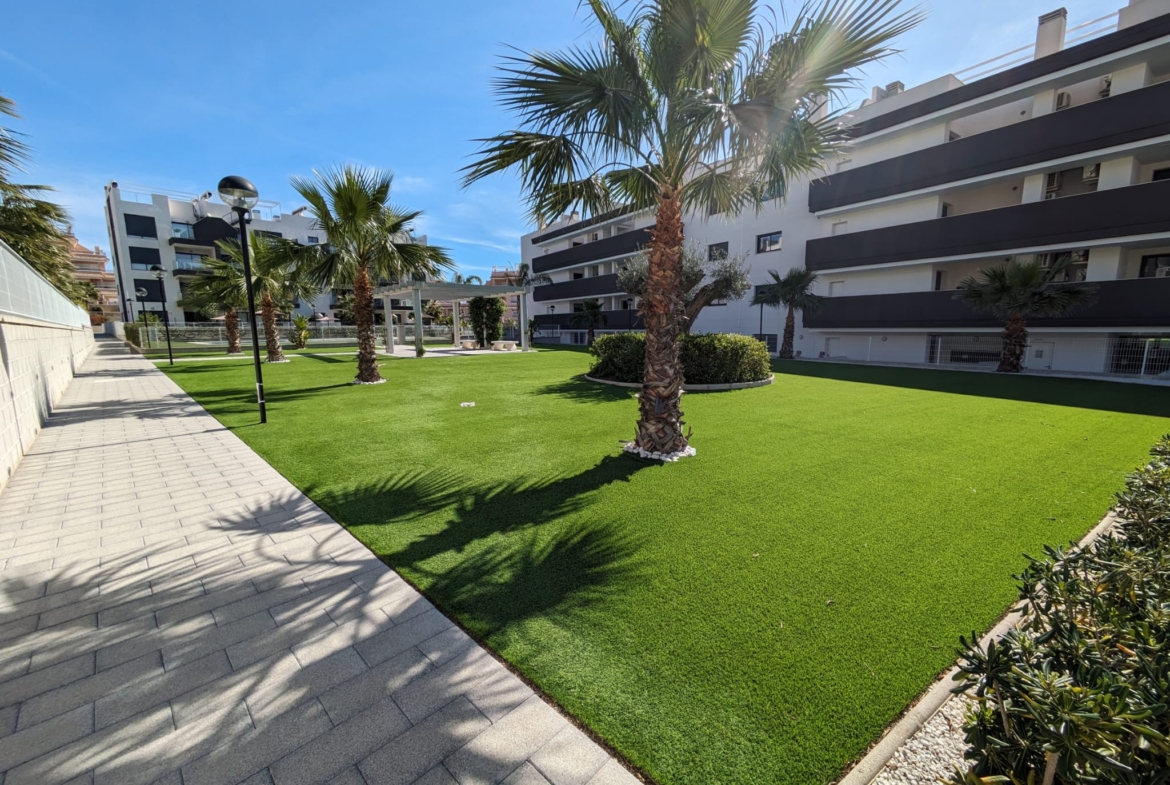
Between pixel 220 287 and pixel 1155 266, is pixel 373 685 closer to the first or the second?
pixel 220 287

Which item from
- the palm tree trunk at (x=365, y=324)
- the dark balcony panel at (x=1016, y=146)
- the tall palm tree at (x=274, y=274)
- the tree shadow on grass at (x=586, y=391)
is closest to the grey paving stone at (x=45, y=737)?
the tree shadow on grass at (x=586, y=391)

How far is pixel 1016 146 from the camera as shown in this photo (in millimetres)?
17172

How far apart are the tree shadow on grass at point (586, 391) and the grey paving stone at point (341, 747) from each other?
28.4 ft

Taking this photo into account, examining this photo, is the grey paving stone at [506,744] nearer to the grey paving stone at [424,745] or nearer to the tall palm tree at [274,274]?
the grey paving stone at [424,745]

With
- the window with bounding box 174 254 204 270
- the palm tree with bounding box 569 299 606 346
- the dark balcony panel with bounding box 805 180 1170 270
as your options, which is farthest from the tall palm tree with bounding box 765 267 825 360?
the window with bounding box 174 254 204 270

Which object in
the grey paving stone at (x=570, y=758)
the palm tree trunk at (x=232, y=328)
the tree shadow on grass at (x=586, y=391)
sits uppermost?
the palm tree trunk at (x=232, y=328)

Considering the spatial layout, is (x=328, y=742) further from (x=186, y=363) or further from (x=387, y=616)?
(x=186, y=363)

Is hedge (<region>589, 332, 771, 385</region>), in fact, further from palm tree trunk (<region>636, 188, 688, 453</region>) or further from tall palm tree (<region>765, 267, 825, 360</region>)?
tall palm tree (<region>765, 267, 825, 360</region>)

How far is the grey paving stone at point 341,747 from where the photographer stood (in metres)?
1.98

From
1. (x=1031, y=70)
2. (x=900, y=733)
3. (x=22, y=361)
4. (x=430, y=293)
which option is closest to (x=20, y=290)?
(x=22, y=361)

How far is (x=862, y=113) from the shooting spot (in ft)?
74.9

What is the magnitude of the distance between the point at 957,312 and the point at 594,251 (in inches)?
956

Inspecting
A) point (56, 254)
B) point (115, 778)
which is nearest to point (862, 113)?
point (115, 778)

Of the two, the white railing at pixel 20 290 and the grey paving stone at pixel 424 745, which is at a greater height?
the white railing at pixel 20 290
